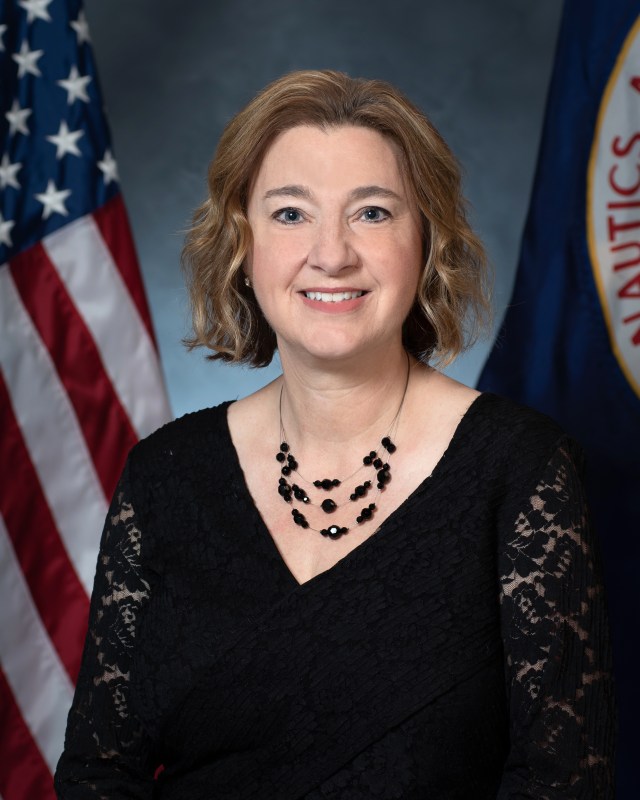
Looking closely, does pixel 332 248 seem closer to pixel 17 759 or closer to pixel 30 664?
pixel 30 664

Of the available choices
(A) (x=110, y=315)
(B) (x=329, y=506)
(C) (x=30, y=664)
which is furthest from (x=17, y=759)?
(B) (x=329, y=506)

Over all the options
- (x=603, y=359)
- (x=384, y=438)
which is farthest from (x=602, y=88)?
Answer: (x=384, y=438)

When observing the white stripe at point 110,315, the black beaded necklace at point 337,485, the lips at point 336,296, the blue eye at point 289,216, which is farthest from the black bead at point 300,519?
the white stripe at point 110,315

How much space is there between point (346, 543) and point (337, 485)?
13 cm

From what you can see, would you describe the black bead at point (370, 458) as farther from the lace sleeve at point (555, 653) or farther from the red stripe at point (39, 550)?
the red stripe at point (39, 550)

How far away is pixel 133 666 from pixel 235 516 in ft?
1.11

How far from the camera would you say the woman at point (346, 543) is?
1998mm

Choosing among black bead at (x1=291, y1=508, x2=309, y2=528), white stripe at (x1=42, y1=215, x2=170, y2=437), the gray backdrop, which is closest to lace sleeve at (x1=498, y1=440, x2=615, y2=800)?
black bead at (x1=291, y1=508, x2=309, y2=528)

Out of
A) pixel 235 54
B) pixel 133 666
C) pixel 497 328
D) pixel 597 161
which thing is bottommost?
pixel 133 666

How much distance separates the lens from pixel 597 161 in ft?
9.42

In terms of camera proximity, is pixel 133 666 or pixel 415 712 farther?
pixel 133 666

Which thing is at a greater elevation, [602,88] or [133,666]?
[602,88]

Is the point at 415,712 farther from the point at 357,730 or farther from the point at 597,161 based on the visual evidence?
the point at 597,161

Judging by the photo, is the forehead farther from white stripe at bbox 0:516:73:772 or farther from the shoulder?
white stripe at bbox 0:516:73:772
